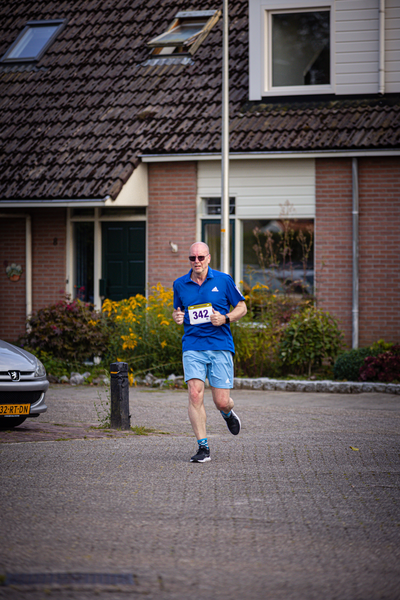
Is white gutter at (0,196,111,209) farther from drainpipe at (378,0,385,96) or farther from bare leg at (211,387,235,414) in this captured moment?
bare leg at (211,387,235,414)

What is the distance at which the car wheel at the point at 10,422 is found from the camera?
864 cm

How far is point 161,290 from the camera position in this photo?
532 inches

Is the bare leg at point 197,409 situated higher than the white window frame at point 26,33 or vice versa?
the white window frame at point 26,33

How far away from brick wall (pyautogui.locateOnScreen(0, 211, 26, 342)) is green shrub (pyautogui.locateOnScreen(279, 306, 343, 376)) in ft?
18.4

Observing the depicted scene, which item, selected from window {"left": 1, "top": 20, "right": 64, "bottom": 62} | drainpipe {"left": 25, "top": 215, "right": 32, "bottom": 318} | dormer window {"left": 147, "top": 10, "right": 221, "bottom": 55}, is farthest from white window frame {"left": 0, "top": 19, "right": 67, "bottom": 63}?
drainpipe {"left": 25, "top": 215, "right": 32, "bottom": 318}

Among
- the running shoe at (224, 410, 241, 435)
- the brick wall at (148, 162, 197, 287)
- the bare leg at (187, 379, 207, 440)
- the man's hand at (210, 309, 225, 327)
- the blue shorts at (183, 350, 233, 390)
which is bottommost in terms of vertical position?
the running shoe at (224, 410, 241, 435)

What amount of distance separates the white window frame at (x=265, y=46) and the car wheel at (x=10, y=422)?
8597 millimetres

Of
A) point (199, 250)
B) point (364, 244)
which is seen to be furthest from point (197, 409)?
point (364, 244)

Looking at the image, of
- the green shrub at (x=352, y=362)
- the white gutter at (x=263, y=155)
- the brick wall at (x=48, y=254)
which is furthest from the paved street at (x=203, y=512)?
the brick wall at (x=48, y=254)

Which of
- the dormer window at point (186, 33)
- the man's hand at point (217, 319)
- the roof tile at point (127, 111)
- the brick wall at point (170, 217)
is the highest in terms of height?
the dormer window at point (186, 33)

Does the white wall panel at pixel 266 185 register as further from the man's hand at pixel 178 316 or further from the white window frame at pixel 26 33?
the man's hand at pixel 178 316

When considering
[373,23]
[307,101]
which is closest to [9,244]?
[307,101]

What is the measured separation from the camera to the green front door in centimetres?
1528

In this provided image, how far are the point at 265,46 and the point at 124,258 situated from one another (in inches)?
187
